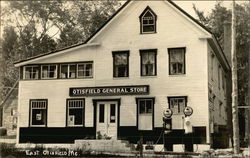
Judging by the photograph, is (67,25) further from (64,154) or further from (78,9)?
(64,154)

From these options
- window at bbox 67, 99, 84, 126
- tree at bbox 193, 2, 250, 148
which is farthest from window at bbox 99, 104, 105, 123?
tree at bbox 193, 2, 250, 148

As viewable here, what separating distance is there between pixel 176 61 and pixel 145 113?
3339 mm

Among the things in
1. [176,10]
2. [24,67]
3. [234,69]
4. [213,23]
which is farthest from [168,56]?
[213,23]

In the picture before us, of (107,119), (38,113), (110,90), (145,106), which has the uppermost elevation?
(110,90)

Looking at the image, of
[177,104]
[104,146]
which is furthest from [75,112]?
[177,104]

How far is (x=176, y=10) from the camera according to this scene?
24.2m

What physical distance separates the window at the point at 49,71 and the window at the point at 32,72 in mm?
428

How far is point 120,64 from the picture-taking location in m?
25.4

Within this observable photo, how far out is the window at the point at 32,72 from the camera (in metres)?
27.0

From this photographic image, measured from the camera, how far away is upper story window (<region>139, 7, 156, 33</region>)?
24.8m

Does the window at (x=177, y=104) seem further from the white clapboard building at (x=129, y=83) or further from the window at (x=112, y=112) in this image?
the window at (x=112, y=112)

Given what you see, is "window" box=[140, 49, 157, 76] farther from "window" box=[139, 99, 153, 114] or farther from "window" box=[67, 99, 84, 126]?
"window" box=[67, 99, 84, 126]

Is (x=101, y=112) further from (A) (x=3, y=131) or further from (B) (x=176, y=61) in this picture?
(A) (x=3, y=131)

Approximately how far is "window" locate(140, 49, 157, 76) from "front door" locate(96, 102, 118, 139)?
253 centimetres
